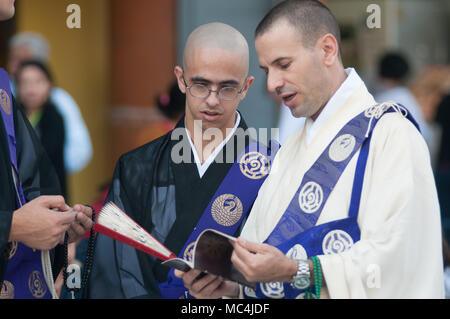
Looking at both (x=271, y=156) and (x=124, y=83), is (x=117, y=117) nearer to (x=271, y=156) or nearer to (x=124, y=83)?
(x=124, y=83)

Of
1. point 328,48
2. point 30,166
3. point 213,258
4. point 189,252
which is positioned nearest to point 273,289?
point 213,258

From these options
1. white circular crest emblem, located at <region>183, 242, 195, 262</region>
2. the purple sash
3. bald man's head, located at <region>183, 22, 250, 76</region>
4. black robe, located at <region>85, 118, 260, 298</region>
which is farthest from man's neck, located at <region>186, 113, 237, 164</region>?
the purple sash

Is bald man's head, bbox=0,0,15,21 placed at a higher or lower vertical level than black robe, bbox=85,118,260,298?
higher

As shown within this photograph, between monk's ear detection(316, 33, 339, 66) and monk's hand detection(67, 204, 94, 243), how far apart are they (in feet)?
3.66

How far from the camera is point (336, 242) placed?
2.35 meters

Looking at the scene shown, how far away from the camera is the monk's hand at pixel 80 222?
8.96 ft

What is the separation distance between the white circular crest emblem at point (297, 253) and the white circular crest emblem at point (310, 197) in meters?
0.13

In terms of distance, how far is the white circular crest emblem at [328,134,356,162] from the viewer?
7.96ft

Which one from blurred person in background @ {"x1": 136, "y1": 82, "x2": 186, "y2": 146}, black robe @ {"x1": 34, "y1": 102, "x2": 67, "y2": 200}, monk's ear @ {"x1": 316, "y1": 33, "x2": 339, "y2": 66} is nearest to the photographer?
monk's ear @ {"x1": 316, "y1": 33, "x2": 339, "y2": 66}

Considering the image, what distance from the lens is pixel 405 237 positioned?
87.5 inches

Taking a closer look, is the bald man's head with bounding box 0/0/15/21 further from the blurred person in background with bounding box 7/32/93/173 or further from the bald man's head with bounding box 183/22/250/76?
the blurred person in background with bounding box 7/32/93/173

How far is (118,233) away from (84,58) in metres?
4.75

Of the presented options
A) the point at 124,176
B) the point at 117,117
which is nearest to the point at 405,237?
the point at 124,176

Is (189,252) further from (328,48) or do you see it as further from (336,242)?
(328,48)
